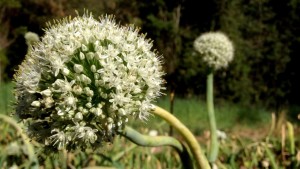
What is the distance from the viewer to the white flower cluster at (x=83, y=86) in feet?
3.98

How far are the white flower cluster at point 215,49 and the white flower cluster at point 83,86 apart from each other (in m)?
2.35

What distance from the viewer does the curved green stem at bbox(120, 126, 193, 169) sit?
4.41 feet

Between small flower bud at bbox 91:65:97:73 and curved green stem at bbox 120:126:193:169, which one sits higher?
small flower bud at bbox 91:65:97:73

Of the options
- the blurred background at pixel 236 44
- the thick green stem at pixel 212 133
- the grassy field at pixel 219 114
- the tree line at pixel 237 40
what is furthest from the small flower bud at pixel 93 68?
the tree line at pixel 237 40

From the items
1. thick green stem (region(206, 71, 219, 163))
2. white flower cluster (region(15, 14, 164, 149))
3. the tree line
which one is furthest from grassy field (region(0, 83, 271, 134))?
white flower cluster (region(15, 14, 164, 149))

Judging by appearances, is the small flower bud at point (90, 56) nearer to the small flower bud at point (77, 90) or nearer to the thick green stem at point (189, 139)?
the small flower bud at point (77, 90)

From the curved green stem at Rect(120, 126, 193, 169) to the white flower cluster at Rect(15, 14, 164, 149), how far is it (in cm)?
7

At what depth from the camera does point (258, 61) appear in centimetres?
1362

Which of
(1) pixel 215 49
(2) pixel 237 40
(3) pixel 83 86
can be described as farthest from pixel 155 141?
(2) pixel 237 40

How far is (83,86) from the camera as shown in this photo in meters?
1.24

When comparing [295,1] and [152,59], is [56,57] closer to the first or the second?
[152,59]

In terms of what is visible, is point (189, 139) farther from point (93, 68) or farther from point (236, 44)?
point (236, 44)

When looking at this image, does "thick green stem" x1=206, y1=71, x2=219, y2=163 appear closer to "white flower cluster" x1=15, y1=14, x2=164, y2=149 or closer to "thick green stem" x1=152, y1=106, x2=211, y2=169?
"thick green stem" x1=152, y1=106, x2=211, y2=169

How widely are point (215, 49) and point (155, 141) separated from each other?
8.72 ft
